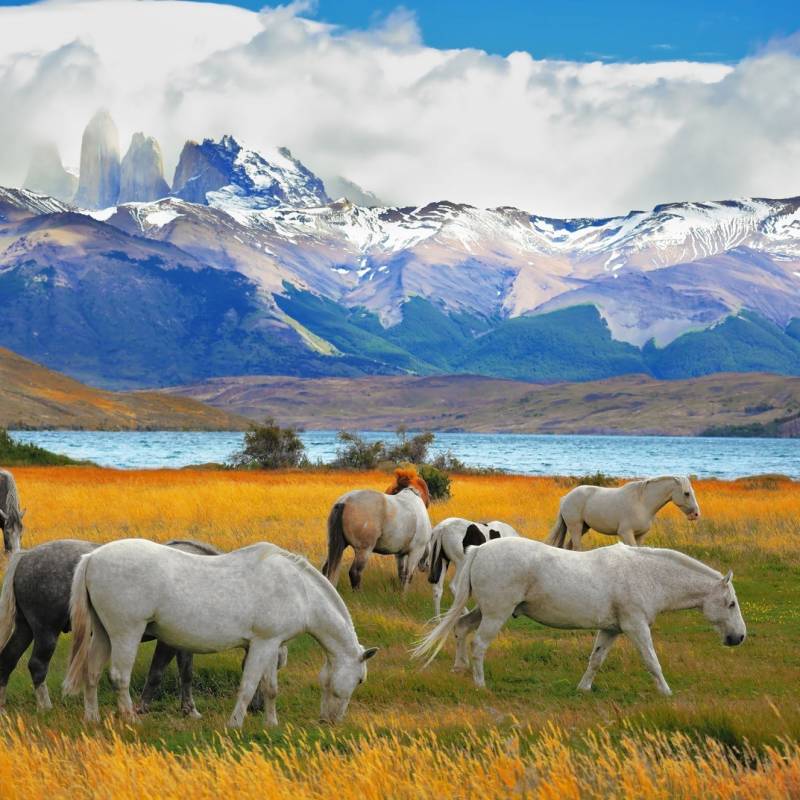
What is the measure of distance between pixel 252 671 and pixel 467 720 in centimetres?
207

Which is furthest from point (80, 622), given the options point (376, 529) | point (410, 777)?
point (376, 529)

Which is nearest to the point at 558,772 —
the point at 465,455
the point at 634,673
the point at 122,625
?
the point at 122,625

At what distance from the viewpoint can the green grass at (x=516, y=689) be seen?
9.63 m

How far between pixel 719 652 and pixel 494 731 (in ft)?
24.9

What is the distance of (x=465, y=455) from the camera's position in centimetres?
12056

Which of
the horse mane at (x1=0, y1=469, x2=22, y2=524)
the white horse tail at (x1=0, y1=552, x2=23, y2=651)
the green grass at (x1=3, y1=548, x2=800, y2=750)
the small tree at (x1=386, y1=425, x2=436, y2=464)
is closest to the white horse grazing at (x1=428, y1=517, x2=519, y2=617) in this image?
the green grass at (x1=3, y1=548, x2=800, y2=750)

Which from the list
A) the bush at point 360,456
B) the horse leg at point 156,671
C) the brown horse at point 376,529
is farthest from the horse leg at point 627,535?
the bush at point 360,456

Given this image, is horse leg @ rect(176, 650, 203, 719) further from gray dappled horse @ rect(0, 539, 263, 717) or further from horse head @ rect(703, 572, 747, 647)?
horse head @ rect(703, 572, 747, 647)

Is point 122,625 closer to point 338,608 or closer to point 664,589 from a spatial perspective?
point 338,608

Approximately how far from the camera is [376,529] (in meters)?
17.9

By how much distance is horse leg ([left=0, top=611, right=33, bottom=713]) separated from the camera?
11.4 metres

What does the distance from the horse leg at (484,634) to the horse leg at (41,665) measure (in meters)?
4.59

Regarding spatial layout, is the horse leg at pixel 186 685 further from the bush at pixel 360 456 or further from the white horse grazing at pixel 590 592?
the bush at pixel 360 456

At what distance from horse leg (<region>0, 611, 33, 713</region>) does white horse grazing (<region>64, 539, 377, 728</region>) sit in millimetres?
1167
